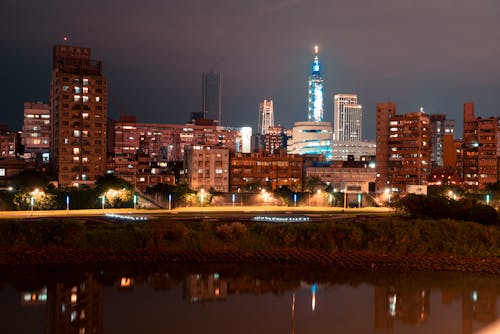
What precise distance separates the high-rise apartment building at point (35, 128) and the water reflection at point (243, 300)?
336ft

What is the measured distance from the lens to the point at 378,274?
2777 cm

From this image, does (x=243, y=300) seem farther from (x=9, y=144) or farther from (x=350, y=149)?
(x=350, y=149)

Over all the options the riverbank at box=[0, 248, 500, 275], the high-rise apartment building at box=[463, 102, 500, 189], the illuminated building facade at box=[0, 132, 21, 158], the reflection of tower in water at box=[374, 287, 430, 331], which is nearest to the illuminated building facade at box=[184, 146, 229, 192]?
the high-rise apartment building at box=[463, 102, 500, 189]

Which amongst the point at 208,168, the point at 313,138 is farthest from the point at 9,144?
the point at 313,138

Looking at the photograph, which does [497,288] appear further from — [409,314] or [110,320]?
[110,320]

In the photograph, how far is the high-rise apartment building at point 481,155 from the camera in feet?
323

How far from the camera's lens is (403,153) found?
342 ft

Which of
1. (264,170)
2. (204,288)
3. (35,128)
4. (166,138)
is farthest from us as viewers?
(166,138)

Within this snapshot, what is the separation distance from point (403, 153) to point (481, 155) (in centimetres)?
1317

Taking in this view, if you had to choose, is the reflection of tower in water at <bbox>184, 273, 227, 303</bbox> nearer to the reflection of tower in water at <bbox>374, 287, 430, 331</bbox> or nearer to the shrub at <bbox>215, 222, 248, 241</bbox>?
the shrub at <bbox>215, 222, 248, 241</bbox>

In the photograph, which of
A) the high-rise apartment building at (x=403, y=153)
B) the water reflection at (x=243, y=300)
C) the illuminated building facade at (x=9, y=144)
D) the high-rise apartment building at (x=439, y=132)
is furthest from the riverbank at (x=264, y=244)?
the high-rise apartment building at (x=439, y=132)

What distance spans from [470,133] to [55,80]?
2785 inches

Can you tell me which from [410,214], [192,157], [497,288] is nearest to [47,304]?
[497,288]

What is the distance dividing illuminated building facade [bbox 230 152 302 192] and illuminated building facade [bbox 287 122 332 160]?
7235 cm
